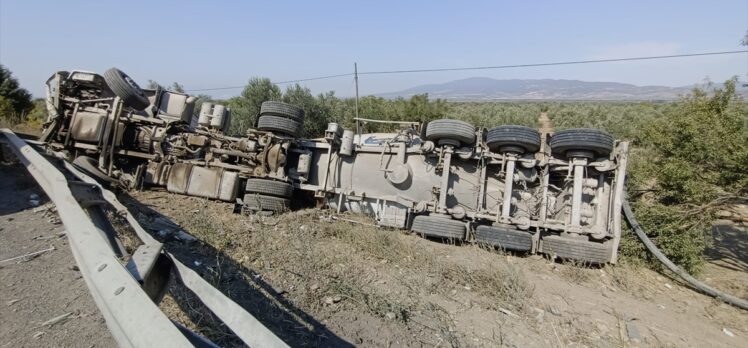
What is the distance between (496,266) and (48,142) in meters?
7.30

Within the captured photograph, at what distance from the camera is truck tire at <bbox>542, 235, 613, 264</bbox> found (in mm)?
4938

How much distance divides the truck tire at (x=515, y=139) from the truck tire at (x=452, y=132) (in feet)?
1.05

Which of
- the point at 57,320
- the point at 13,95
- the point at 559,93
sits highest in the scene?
the point at 559,93

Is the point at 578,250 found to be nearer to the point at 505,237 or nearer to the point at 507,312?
the point at 505,237

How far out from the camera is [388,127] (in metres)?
16.5

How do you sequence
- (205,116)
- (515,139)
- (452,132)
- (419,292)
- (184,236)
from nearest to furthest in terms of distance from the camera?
(419,292) → (184,236) → (515,139) → (452,132) → (205,116)

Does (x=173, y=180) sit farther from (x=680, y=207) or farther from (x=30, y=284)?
(x=680, y=207)

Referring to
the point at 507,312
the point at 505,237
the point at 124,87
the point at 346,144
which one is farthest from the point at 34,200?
the point at 505,237

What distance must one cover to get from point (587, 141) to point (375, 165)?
3.14 m

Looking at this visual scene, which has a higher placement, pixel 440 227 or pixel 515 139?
pixel 515 139

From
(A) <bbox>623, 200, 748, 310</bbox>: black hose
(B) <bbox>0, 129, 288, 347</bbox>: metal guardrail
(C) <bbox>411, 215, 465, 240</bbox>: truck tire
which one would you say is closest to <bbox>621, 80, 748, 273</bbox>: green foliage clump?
(A) <bbox>623, 200, 748, 310</bbox>: black hose

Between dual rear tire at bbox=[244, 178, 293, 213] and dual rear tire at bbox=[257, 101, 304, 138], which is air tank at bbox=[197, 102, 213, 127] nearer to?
dual rear tire at bbox=[257, 101, 304, 138]

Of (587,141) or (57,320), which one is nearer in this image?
(57,320)

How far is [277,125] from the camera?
639 cm
